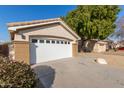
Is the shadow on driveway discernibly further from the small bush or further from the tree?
the tree

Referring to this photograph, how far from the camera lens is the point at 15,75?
14.4 feet

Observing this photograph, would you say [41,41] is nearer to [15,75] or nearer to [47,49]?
[47,49]

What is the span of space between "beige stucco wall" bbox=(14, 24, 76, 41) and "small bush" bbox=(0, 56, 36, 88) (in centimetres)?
671

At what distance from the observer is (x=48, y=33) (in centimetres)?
1385

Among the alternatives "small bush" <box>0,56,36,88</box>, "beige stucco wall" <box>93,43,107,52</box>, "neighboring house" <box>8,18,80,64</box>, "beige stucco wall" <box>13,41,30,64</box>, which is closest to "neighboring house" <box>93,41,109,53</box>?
"beige stucco wall" <box>93,43,107,52</box>

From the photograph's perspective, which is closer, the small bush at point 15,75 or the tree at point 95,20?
the small bush at point 15,75

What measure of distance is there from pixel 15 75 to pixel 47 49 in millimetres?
9094

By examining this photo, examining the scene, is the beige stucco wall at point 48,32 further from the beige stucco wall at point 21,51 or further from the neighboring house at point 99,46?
the neighboring house at point 99,46

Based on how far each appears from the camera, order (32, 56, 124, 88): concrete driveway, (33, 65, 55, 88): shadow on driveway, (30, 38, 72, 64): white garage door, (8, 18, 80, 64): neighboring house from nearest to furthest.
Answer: (33, 65, 55, 88): shadow on driveway
(32, 56, 124, 88): concrete driveway
(8, 18, 80, 64): neighboring house
(30, 38, 72, 64): white garage door

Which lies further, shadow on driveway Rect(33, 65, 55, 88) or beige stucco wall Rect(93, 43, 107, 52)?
beige stucco wall Rect(93, 43, 107, 52)

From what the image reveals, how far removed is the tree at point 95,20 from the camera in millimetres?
23141

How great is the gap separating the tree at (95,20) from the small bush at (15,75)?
19.4 metres

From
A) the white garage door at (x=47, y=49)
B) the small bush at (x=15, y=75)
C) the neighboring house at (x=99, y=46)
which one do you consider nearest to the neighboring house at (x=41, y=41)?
the white garage door at (x=47, y=49)

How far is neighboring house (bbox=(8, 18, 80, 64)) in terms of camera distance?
11.0 metres
